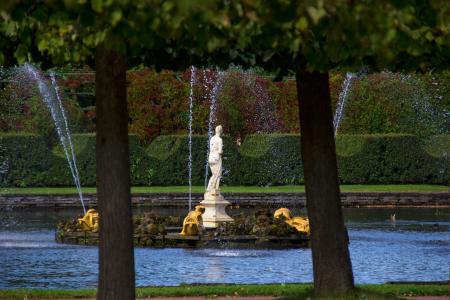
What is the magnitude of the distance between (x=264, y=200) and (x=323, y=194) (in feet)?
70.0

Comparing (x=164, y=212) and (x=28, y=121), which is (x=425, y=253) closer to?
(x=164, y=212)

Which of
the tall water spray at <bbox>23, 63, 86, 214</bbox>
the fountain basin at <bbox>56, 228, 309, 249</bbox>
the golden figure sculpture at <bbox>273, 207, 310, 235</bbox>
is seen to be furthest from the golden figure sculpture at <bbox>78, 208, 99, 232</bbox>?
the tall water spray at <bbox>23, 63, 86, 214</bbox>

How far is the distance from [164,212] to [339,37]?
23.3 m

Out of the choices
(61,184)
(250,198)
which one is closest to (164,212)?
(250,198)

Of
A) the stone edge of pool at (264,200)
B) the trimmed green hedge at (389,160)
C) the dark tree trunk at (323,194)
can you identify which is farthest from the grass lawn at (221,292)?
the trimmed green hedge at (389,160)

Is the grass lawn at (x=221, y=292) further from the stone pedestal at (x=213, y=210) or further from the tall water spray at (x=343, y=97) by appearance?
the tall water spray at (x=343, y=97)

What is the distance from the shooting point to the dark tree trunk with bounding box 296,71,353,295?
10.6 metres

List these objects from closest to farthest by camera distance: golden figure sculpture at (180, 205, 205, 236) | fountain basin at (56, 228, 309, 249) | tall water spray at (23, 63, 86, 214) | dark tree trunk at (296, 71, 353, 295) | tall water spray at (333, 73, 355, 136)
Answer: dark tree trunk at (296, 71, 353, 295)
fountain basin at (56, 228, 309, 249)
golden figure sculpture at (180, 205, 205, 236)
tall water spray at (23, 63, 86, 214)
tall water spray at (333, 73, 355, 136)

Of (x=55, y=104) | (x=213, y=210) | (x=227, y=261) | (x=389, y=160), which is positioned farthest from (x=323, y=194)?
(x=55, y=104)

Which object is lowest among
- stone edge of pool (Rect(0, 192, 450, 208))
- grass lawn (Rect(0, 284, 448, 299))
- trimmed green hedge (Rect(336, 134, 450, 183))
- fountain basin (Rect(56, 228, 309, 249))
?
grass lawn (Rect(0, 284, 448, 299))

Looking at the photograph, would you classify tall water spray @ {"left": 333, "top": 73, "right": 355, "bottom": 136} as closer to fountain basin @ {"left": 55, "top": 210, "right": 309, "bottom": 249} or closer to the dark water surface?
the dark water surface

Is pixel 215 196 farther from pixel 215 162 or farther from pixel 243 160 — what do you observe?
pixel 243 160

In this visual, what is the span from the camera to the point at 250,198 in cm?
3200

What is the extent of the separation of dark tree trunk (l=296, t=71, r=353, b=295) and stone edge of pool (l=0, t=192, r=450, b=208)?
20.9 meters
